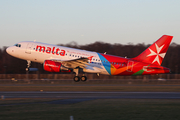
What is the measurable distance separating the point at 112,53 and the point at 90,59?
65437 mm

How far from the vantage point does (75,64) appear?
121 feet

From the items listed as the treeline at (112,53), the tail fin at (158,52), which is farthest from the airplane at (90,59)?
the treeline at (112,53)

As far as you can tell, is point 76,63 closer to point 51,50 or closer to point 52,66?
point 52,66

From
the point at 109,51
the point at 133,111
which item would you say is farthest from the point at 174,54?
the point at 133,111

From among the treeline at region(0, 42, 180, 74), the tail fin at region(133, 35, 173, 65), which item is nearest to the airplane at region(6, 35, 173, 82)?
the tail fin at region(133, 35, 173, 65)

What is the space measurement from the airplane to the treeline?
2234 inches

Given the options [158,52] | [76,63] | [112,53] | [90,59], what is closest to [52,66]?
[76,63]

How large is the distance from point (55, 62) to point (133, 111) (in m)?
21.1

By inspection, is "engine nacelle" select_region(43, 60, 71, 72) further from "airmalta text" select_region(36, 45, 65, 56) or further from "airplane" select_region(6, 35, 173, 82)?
"airmalta text" select_region(36, 45, 65, 56)

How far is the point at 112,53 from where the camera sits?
4003 inches

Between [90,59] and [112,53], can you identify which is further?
[112,53]

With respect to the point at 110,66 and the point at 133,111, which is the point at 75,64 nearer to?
the point at 110,66

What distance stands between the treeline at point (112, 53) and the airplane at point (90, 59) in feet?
186

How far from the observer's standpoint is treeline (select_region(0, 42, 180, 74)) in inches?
3661
